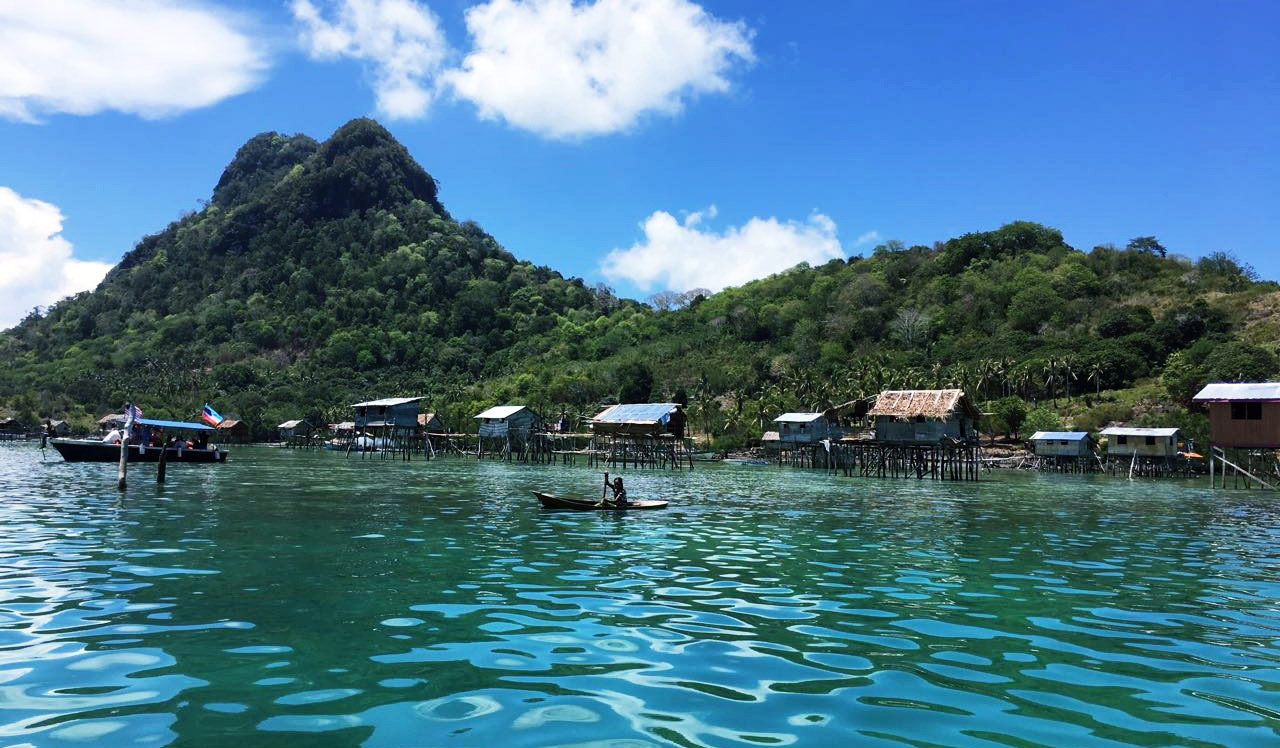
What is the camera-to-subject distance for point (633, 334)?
153 metres

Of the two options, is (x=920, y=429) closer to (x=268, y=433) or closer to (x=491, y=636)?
(x=491, y=636)

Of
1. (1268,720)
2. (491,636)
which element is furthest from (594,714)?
(1268,720)

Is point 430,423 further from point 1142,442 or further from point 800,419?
point 1142,442

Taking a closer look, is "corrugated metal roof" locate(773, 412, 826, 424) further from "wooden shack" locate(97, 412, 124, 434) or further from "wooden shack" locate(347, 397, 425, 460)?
"wooden shack" locate(97, 412, 124, 434)

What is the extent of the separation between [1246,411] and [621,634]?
1898 inches

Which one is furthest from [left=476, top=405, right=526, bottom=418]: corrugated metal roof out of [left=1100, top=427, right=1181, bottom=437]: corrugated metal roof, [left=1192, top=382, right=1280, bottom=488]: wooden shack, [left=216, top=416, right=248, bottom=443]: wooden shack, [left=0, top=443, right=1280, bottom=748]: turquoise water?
[left=216, top=416, right=248, bottom=443]: wooden shack

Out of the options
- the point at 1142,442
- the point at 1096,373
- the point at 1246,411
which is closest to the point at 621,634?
the point at 1246,411

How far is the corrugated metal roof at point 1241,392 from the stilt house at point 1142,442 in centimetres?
1652

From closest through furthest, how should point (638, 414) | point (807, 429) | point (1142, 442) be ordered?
1. point (1142, 442)
2. point (638, 414)
3. point (807, 429)

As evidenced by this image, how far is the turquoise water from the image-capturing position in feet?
22.2

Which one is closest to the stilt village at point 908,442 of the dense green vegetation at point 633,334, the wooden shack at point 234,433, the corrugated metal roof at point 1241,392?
the corrugated metal roof at point 1241,392

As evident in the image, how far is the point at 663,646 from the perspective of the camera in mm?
9219

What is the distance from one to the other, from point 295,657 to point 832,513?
20516 mm

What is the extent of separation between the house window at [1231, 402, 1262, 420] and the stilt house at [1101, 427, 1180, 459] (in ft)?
55.8
